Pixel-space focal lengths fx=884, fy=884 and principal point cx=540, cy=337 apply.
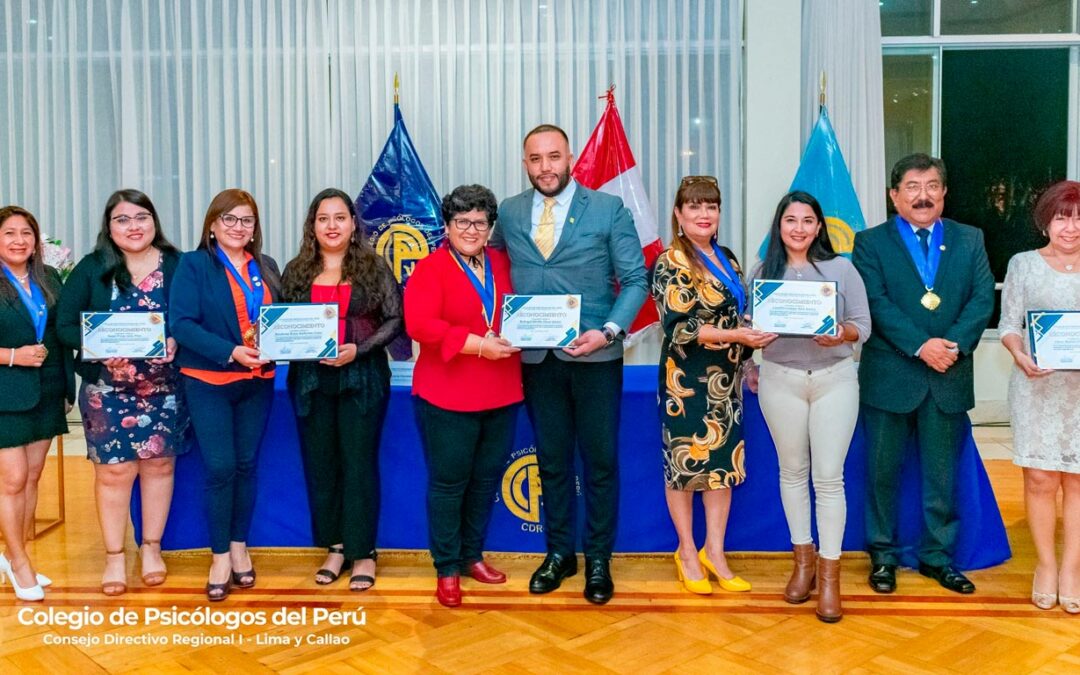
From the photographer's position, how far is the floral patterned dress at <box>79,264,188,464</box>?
2.97 meters

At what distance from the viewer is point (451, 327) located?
2797 millimetres

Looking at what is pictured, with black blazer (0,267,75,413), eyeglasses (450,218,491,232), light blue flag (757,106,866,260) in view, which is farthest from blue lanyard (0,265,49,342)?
light blue flag (757,106,866,260)

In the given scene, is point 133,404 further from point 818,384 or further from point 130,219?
point 818,384

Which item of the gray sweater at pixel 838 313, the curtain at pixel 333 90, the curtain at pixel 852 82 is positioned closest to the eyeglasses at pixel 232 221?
the gray sweater at pixel 838 313

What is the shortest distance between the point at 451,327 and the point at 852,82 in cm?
392

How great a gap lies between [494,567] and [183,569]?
1.18 metres

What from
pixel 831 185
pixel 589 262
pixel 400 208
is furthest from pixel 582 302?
pixel 831 185

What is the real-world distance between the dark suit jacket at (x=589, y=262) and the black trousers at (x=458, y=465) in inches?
10.7

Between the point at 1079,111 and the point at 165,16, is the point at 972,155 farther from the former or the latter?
the point at 165,16

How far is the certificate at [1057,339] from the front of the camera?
264 centimetres

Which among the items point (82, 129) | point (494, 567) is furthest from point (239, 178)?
point (494, 567)

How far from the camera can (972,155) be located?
6152mm

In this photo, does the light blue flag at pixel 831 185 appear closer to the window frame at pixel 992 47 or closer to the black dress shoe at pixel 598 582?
the window frame at pixel 992 47

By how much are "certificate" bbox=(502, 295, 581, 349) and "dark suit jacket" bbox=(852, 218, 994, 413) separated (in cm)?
104
